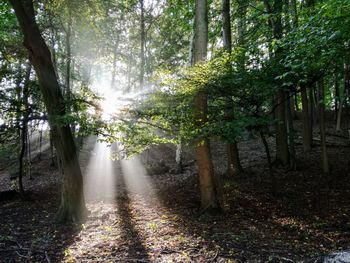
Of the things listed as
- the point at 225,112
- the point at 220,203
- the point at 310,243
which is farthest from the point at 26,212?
the point at 310,243

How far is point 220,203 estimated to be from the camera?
25.4 ft

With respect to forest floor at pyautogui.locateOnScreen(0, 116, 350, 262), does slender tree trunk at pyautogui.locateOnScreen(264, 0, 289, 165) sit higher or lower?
higher

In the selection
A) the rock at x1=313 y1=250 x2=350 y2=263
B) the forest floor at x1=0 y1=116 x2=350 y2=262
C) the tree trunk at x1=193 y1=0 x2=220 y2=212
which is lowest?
the forest floor at x1=0 y1=116 x2=350 y2=262

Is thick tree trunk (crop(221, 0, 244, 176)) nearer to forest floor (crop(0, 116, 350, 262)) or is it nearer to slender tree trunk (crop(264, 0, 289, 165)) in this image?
forest floor (crop(0, 116, 350, 262))

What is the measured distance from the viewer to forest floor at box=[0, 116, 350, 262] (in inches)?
197

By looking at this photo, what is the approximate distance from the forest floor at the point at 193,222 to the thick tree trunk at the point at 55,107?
561mm

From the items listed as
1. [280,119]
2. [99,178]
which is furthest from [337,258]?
[99,178]

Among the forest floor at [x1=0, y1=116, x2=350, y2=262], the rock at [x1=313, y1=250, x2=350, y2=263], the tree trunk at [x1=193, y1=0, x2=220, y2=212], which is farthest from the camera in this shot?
the tree trunk at [x1=193, y1=0, x2=220, y2=212]

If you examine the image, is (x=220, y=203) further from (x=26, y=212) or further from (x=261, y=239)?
(x=26, y=212)

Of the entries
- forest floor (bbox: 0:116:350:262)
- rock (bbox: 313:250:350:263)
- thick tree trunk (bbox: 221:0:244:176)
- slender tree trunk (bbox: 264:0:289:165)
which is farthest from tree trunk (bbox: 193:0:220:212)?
rock (bbox: 313:250:350:263)

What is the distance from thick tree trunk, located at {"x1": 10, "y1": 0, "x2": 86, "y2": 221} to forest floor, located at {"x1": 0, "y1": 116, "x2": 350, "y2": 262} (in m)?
0.56

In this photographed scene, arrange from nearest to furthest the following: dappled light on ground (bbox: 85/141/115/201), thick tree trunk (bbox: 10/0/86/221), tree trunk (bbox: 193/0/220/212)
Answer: thick tree trunk (bbox: 10/0/86/221), tree trunk (bbox: 193/0/220/212), dappled light on ground (bbox: 85/141/115/201)

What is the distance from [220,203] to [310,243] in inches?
106

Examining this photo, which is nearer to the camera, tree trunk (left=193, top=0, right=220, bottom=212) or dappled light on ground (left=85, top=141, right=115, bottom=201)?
tree trunk (left=193, top=0, right=220, bottom=212)
